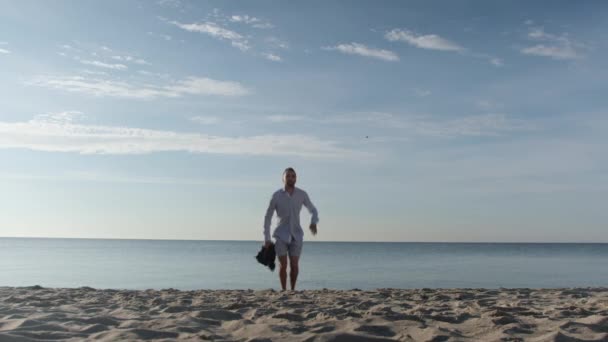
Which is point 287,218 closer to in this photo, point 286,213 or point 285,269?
point 286,213

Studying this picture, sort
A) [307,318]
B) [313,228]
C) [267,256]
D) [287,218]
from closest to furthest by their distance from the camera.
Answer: [307,318]
[313,228]
[267,256]
[287,218]

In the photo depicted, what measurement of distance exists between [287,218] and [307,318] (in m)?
3.25

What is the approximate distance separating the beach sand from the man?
1.14 m

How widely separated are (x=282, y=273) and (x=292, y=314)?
3042 mm

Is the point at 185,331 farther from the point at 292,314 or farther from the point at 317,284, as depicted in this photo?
the point at 317,284

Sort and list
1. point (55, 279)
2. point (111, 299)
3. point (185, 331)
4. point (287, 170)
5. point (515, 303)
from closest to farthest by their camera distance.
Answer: point (185, 331)
point (515, 303)
point (111, 299)
point (287, 170)
point (55, 279)

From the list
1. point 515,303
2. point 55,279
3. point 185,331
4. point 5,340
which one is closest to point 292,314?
point 185,331

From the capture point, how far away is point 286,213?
26.4ft

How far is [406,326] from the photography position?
4.46 m

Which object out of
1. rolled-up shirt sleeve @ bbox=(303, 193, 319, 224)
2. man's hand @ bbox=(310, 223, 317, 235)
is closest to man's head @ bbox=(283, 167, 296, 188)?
rolled-up shirt sleeve @ bbox=(303, 193, 319, 224)

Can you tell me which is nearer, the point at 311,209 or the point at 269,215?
the point at 269,215

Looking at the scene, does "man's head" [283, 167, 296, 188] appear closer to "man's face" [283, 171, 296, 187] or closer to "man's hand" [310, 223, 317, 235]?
"man's face" [283, 171, 296, 187]

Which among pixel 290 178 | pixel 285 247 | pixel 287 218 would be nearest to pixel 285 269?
pixel 285 247

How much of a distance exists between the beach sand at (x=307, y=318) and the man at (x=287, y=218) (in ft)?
3.75
